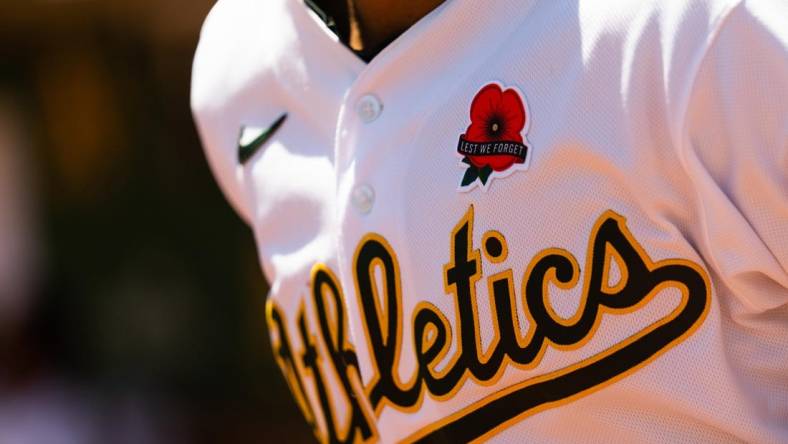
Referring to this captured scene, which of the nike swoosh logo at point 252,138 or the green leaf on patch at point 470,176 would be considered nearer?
the green leaf on patch at point 470,176

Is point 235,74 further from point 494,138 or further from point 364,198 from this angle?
point 494,138

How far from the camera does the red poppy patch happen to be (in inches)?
42.5

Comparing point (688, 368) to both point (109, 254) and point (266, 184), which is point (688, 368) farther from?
point (109, 254)

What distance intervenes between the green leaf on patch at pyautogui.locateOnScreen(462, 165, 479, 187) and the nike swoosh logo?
0.35 metres

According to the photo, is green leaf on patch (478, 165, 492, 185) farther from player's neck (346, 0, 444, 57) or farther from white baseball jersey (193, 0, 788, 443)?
player's neck (346, 0, 444, 57)

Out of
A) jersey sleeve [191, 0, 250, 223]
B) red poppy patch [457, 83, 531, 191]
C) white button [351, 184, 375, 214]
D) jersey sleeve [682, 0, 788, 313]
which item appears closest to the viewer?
jersey sleeve [682, 0, 788, 313]

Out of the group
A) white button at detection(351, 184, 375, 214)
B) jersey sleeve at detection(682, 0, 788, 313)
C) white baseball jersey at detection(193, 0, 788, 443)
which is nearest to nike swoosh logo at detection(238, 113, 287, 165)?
white baseball jersey at detection(193, 0, 788, 443)

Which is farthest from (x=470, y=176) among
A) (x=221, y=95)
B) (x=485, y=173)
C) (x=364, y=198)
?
(x=221, y=95)

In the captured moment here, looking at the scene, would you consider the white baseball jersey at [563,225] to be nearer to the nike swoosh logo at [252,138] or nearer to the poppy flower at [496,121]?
the poppy flower at [496,121]

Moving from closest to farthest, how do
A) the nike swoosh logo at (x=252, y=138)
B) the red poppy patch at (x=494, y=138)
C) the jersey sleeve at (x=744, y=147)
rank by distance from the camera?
1. the jersey sleeve at (x=744, y=147)
2. the red poppy patch at (x=494, y=138)
3. the nike swoosh logo at (x=252, y=138)

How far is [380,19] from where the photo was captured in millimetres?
1260

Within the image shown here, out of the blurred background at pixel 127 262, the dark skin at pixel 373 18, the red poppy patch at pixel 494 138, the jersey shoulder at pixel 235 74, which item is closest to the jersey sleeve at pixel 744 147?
the red poppy patch at pixel 494 138

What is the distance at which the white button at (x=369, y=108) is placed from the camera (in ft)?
3.98

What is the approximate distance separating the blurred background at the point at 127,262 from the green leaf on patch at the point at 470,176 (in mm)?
3257
